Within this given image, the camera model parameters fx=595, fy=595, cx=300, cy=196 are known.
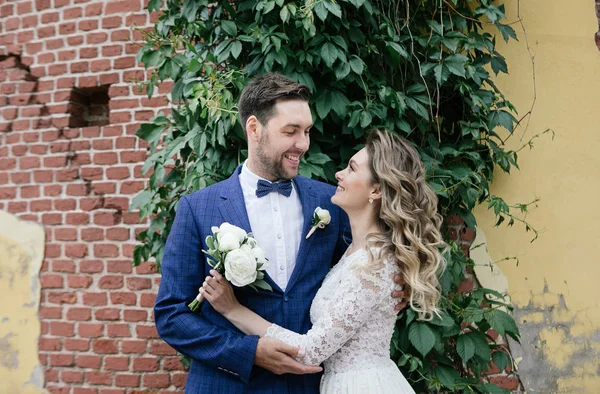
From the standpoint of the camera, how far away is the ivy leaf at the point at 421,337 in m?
2.61

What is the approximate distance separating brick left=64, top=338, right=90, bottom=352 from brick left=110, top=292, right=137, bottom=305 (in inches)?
12.0

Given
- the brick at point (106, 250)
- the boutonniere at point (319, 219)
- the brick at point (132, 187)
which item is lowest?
the boutonniere at point (319, 219)

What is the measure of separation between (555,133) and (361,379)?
197 cm

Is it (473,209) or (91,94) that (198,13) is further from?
(473,209)

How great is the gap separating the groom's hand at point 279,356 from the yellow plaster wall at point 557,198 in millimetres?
1697

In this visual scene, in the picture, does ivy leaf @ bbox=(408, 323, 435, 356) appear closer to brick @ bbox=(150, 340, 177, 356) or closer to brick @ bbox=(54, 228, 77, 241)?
brick @ bbox=(150, 340, 177, 356)

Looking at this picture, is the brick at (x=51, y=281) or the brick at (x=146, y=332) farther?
the brick at (x=51, y=281)

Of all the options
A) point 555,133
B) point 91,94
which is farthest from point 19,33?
point 555,133

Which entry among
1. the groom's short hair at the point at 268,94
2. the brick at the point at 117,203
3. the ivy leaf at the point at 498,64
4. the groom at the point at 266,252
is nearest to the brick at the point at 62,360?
the brick at the point at 117,203

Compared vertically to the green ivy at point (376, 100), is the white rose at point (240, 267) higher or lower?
lower

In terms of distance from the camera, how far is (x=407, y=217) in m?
2.12

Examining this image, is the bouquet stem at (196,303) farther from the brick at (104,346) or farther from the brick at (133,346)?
the brick at (104,346)

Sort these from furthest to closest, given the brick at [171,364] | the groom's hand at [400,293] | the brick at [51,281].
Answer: the brick at [51,281] < the brick at [171,364] < the groom's hand at [400,293]

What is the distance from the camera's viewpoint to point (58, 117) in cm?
371
